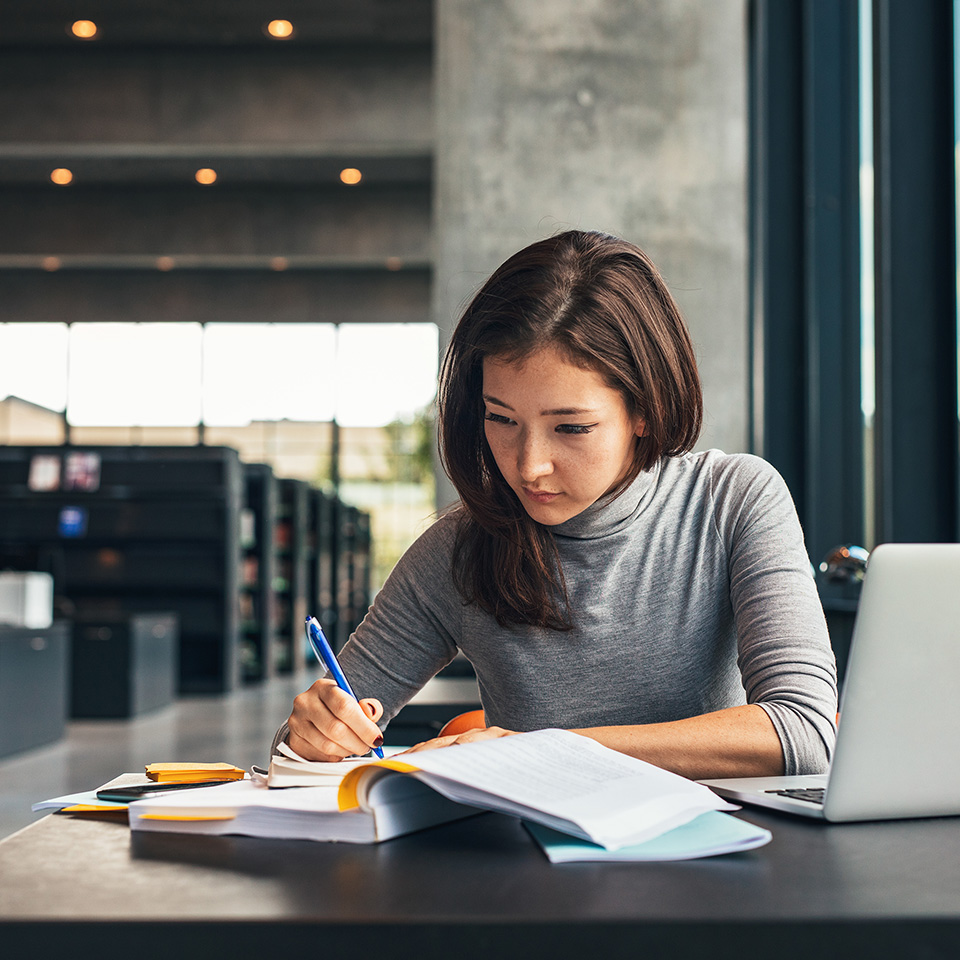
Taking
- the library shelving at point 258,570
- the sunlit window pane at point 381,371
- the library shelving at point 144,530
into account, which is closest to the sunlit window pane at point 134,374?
the sunlit window pane at point 381,371

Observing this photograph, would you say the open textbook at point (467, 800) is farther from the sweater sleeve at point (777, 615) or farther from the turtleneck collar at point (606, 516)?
the turtleneck collar at point (606, 516)

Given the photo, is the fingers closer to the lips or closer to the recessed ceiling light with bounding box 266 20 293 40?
the lips

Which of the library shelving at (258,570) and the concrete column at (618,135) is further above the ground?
the concrete column at (618,135)

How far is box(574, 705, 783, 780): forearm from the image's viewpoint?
3.31 ft

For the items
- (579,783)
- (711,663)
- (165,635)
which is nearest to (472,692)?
(711,663)

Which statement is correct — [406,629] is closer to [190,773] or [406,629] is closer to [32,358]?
[190,773]

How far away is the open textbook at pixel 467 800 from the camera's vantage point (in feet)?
2.19

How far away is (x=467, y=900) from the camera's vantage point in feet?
1.84

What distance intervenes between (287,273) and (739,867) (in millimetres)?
13578

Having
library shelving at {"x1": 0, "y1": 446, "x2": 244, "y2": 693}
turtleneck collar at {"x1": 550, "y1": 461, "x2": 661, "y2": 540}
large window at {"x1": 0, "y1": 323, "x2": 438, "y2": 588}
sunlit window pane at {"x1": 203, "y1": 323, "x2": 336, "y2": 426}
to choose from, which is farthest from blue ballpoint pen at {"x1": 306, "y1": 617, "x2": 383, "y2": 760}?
sunlit window pane at {"x1": 203, "y1": 323, "x2": 336, "y2": 426}

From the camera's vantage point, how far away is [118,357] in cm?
1420

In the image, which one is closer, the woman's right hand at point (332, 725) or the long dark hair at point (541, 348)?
the woman's right hand at point (332, 725)

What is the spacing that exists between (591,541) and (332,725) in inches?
17.4

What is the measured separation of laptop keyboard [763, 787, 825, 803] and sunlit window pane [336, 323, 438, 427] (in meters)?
13.3
